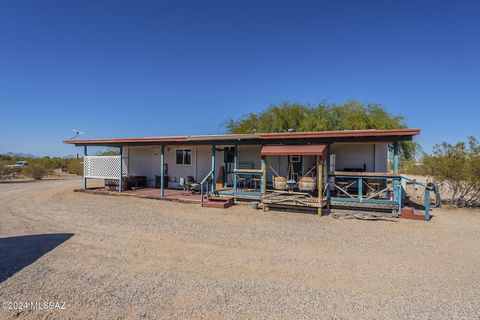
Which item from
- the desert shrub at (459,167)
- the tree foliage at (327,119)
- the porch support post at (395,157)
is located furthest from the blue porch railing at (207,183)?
the tree foliage at (327,119)

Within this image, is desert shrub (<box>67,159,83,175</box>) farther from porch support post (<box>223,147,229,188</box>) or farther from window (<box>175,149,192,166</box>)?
porch support post (<box>223,147,229,188</box>)

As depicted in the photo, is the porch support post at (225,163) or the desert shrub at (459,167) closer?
the desert shrub at (459,167)

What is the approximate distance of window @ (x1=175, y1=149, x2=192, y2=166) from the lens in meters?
12.6

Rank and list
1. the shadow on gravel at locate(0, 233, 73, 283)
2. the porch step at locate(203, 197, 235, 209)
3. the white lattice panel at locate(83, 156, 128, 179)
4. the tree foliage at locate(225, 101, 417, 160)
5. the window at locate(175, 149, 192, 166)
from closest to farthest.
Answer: the shadow on gravel at locate(0, 233, 73, 283) < the porch step at locate(203, 197, 235, 209) < the white lattice panel at locate(83, 156, 128, 179) < the window at locate(175, 149, 192, 166) < the tree foliage at locate(225, 101, 417, 160)

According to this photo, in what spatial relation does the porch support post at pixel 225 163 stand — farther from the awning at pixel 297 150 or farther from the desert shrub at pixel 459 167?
the desert shrub at pixel 459 167

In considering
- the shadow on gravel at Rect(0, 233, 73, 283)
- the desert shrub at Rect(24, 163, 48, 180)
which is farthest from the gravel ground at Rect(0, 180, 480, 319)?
the desert shrub at Rect(24, 163, 48, 180)

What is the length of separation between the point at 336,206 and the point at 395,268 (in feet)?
15.0

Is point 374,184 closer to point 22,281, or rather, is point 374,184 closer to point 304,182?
point 304,182

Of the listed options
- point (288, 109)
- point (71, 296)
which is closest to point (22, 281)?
point (71, 296)

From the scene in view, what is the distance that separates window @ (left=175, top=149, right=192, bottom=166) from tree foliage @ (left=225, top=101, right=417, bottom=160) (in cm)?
1104

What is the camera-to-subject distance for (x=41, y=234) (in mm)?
5605

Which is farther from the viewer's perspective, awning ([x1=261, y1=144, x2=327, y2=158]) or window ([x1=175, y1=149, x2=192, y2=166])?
window ([x1=175, y1=149, x2=192, y2=166])

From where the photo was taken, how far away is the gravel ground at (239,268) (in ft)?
9.43

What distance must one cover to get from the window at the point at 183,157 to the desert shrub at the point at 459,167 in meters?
10.2
